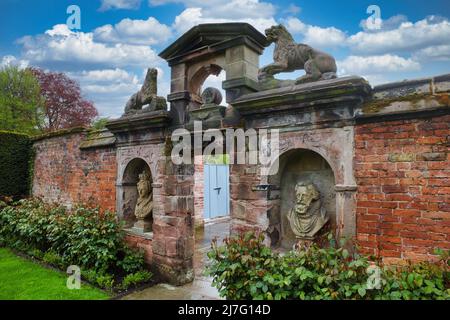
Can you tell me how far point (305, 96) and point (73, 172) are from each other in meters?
6.34

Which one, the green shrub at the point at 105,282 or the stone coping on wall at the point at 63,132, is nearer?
the green shrub at the point at 105,282

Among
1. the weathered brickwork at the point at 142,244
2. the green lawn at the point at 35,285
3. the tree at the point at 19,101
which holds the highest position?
the tree at the point at 19,101

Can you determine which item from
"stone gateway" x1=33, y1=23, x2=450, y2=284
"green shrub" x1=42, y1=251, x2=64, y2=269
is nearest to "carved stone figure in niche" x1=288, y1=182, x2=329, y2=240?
"stone gateway" x1=33, y1=23, x2=450, y2=284

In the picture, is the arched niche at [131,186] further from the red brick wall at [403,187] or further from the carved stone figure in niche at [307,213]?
the red brick wall at [403,187]

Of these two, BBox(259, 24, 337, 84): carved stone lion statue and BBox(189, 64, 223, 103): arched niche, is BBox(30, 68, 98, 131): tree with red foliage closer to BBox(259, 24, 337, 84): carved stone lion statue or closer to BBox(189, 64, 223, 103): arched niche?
BBox(189, 64, 223, 103): arched niche

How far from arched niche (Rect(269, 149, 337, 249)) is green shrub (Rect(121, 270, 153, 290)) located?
8.43 feet

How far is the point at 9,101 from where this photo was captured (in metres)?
16.6

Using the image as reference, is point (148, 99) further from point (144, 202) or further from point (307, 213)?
point (307, 213)

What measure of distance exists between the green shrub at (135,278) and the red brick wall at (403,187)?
378 centimetres

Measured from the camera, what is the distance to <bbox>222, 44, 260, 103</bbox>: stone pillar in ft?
14.9

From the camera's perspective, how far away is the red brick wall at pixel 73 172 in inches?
264

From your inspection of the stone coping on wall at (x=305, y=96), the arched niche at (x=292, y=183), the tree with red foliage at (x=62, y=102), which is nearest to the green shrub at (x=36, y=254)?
the arched niche at (x=292, y=183)
